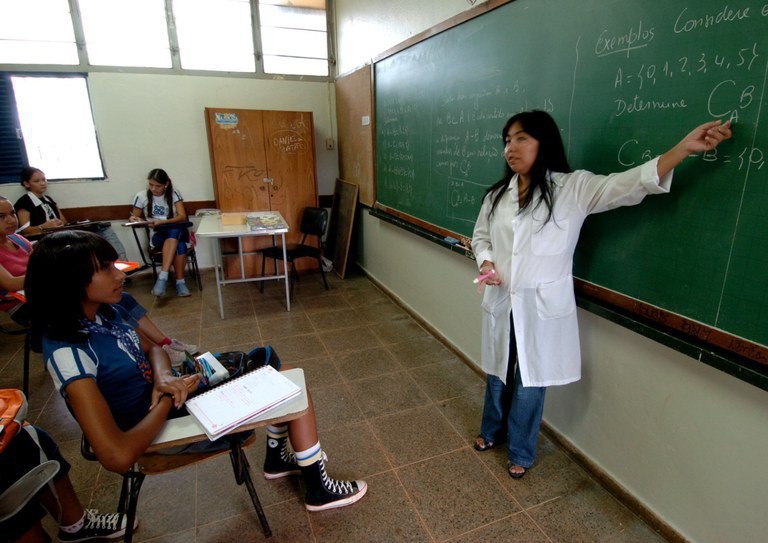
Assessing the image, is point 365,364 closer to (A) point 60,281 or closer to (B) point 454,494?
(B) point 454,494

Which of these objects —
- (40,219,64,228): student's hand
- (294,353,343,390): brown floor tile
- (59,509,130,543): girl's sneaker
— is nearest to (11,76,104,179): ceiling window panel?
(40,219,64,228): student's hand

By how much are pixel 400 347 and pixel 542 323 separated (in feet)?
5.37

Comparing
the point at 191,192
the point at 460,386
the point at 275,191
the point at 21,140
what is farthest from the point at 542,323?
the point at 21,140

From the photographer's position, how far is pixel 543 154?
1643 millimetres

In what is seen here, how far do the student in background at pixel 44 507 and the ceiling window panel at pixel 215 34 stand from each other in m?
4.37

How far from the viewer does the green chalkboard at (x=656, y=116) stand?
122 centimetres

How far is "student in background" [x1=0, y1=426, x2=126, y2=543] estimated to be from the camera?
1.23 m

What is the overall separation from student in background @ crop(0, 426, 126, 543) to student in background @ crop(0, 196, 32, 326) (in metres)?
1.13

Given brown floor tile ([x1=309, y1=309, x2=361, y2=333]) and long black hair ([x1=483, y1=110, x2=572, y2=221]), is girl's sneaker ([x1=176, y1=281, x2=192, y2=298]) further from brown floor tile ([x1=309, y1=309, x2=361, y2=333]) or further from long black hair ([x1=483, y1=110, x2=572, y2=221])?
long black hair ([x1=483, y1=110, x2=572, y2=221])

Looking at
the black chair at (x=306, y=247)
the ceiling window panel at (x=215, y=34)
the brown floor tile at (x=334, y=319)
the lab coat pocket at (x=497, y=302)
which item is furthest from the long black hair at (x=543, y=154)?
the ceiling window panel at (x=215, y=34)

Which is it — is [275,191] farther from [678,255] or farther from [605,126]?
[678,255]

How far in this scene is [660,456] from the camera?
162cm

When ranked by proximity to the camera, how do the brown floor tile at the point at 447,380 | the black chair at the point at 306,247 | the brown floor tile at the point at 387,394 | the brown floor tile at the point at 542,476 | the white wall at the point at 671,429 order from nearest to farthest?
the white wall at the point at 671,429, the brown floor tile at the point at 542,476, the brown floor tile at the point at 387,394, the brown floor tile at the point at 447,380, the black chair at the point at 306,247

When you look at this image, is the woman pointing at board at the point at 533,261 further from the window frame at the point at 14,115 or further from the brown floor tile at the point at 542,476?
the window frame at the point at 14,115
